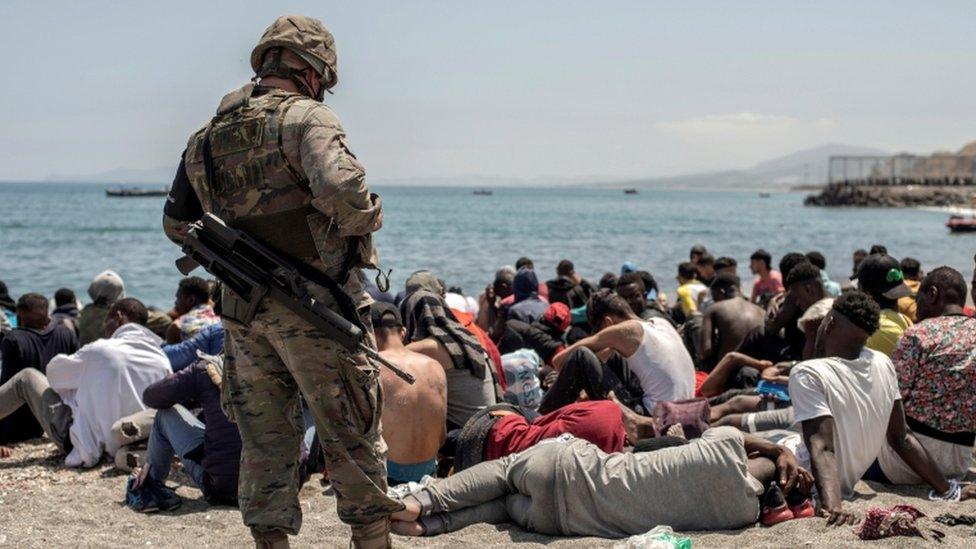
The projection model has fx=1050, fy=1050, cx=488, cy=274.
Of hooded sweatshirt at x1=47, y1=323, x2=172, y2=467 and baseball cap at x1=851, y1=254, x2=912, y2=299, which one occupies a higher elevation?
baseball cap at x1=851, y1=254, x2=912, y2=299

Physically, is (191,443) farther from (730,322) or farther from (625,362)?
(730,322)

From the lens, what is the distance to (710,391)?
7523 mm

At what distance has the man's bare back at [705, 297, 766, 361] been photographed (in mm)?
8453

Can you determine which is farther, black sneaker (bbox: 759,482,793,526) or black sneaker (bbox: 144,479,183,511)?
black sneaker (bbox: 144,479,183,511)

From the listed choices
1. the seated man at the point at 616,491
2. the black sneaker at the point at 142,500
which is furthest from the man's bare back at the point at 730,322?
the black sneaker at the point at 142,500

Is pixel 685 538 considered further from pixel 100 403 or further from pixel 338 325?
pixel 100 403

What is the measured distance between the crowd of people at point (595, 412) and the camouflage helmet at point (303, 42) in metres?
1.08

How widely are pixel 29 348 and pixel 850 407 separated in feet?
18.4

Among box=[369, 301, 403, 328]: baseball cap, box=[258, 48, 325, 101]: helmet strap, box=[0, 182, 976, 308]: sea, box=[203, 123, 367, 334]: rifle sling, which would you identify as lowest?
box=[0, 182, 976, 308]: sea

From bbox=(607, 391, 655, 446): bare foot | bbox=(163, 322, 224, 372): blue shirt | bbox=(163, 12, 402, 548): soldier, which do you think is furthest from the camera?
bbox=(163, 322, 224, 372): blue shirt

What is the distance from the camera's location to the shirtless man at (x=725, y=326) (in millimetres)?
8461

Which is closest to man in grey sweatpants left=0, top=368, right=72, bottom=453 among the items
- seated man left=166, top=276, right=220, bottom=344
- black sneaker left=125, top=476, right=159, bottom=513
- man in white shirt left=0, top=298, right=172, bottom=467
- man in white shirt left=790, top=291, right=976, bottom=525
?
man in white shirt left=0, top=298, right=172, bottom=467

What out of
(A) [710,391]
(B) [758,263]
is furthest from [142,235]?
(A) [710,391]

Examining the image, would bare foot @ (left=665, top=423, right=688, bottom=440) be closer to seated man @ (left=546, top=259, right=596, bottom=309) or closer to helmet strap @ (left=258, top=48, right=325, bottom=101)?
helmet strap @ (left=258, top=48, right=325, bottom=101)
